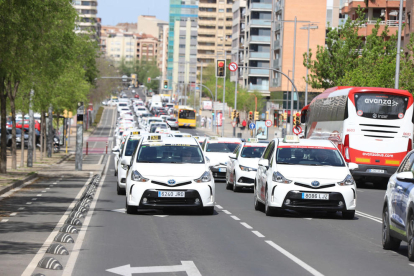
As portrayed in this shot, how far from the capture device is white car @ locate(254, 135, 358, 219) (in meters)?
16.3

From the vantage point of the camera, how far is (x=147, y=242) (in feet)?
40.5

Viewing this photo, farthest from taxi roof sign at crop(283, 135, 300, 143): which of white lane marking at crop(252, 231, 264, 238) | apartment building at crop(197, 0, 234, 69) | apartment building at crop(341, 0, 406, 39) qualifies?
apartment building at crop(197, 0, 234, 69)

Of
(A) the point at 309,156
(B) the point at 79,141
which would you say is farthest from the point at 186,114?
(A) the point at 309,156

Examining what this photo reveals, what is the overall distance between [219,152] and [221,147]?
0.60 meters

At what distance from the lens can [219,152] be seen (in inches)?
1280

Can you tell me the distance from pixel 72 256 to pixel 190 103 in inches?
5958

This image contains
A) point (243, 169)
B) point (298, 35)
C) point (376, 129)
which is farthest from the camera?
point (298, 35)

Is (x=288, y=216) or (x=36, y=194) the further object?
(x=36, y=194)

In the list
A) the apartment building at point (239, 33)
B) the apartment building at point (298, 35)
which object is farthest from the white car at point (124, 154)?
the apartment building at point (239, 33)

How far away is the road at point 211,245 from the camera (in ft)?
32.3

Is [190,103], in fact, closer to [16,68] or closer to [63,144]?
[63,144]

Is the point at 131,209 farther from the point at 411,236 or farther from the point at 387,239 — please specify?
the point at 411,236

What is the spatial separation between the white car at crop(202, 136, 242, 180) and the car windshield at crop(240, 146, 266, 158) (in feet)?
13.3

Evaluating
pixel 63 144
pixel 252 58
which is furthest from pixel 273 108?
pixel 63 144
